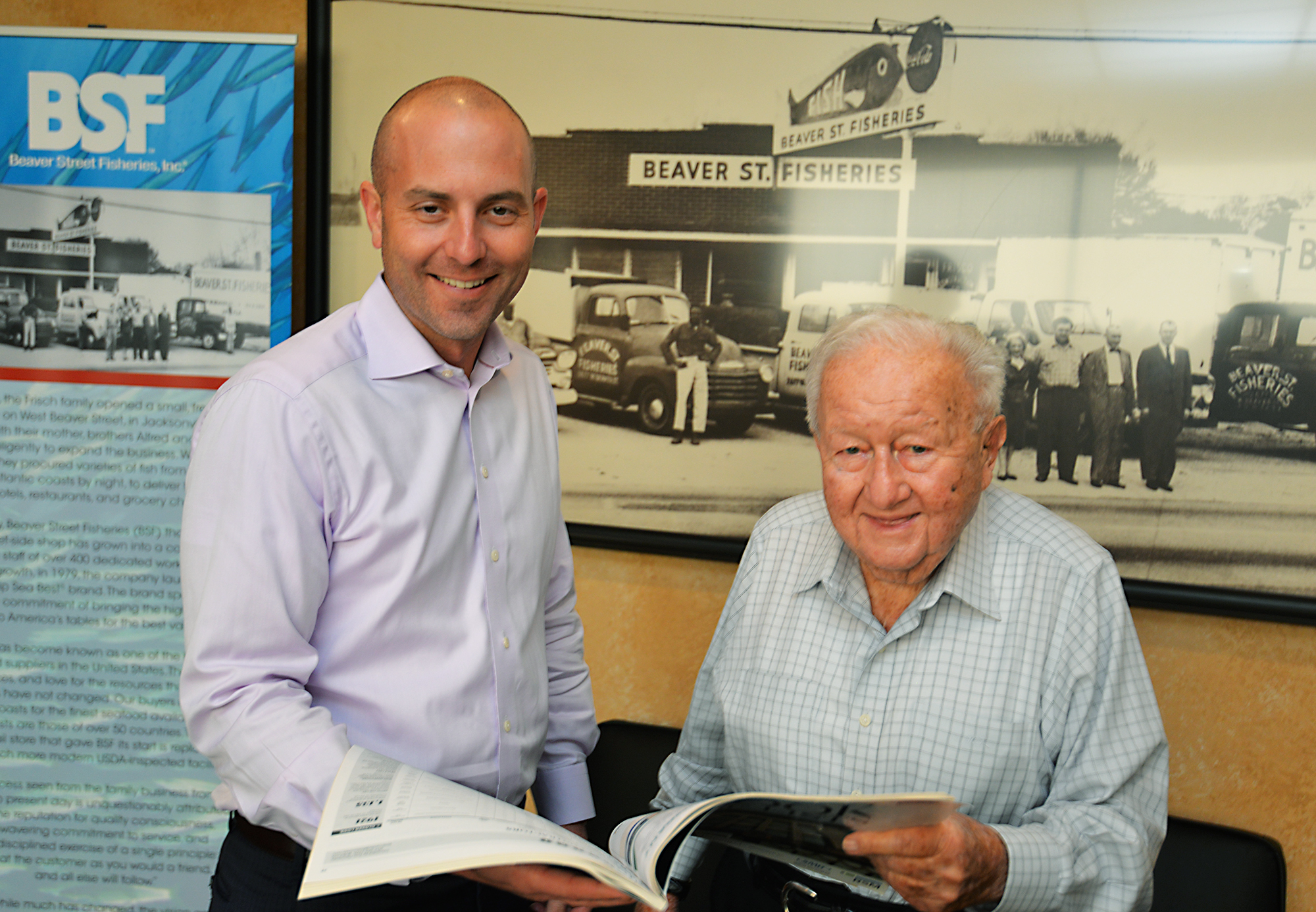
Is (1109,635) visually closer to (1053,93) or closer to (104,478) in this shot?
(1053,93)

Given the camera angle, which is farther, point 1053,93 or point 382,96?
point 382,96

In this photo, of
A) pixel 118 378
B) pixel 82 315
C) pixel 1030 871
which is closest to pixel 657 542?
pixel 1030 871

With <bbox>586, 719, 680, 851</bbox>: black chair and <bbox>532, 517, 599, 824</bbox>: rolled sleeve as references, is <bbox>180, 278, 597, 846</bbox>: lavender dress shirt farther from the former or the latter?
<bbox>586, 719, 680, 851</bbox>: black chair

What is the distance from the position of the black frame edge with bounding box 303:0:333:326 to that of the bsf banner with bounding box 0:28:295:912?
0.42 ft

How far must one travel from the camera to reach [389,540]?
1277 millimetres

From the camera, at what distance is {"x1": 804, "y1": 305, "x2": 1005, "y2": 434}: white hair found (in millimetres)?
1348

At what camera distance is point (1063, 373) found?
1.97 meters

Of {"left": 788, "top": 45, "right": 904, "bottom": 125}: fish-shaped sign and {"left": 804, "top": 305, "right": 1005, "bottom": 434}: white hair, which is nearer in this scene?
{"left": 804, "top": 305, "right": 1005, "bottom": 434}: white hair

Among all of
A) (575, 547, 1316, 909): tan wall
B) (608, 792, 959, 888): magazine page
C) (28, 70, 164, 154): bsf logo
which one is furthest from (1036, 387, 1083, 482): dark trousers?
(28, 70, 164, 154): bsf logo

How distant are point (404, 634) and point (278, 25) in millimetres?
1831

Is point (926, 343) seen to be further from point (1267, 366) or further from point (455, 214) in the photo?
point (1267, 366)

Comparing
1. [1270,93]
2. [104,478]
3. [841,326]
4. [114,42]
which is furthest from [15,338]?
[1270,93]

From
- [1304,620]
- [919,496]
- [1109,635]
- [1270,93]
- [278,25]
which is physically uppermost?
[278,25]

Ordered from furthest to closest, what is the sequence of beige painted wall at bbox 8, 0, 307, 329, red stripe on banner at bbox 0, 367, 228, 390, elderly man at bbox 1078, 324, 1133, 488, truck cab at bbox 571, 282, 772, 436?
1. beige painted wall at bbox 8, 0, 307, 329
2. red stripe on banner at bbox 0, 367, 228, 390
3. truck cab at bbox 571, 282, 772, 436
4. elderly man at bbox 1078, 324, 1133, 488
